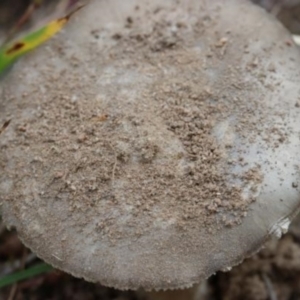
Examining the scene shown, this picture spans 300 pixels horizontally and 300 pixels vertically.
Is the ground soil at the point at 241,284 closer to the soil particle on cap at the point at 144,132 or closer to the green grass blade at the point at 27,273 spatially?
the green grass blade at the point at 27,273

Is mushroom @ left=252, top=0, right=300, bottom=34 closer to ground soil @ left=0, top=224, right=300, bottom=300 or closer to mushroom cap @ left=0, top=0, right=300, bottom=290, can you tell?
mushroom cap @ left=0, top=0, right=300, bottom=290

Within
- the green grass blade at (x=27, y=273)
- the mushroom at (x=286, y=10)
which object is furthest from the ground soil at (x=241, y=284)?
the mushroom at (x=286, y=10)

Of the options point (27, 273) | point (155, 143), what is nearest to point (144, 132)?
point (155, 143)

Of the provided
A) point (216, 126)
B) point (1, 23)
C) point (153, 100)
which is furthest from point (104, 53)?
point (1, 23)

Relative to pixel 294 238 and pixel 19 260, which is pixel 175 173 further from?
pixel 19 260

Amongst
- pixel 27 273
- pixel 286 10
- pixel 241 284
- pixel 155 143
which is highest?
pixel 155 143

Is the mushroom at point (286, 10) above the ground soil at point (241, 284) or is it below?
above

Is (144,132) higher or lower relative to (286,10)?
higher

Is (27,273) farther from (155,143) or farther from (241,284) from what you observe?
(241,284)
